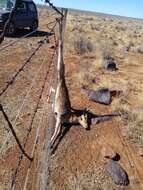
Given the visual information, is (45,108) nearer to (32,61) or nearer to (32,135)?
(32,135)

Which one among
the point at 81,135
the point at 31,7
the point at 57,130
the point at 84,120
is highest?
the point at 57,130

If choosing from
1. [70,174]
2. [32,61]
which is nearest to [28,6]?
[32,61]

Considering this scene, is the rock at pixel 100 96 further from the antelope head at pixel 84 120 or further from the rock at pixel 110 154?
the rock at pixel 110 154

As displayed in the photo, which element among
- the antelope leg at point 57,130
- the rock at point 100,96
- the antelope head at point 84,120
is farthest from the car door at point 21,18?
the antelope leg at point 57,130

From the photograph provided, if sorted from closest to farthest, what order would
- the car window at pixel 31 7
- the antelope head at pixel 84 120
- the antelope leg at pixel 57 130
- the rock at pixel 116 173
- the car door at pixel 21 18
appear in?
the rock at pixel 116 173 → the antelope leg at pixel 57 130 → the antelope head at pixel 84 120 → the car door at pixel 21 18 → the car window at pixel 31 7

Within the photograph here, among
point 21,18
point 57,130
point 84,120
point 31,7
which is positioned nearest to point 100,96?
point 84,120

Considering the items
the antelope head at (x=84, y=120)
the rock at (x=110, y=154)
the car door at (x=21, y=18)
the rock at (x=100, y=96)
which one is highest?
the antelope head at (x=84, y=120)

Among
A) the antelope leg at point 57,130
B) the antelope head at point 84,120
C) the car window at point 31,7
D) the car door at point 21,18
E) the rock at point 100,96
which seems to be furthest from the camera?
the car window at point 31,7

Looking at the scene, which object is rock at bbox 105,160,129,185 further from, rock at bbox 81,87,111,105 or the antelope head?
rock at bbox 81,87,111,105

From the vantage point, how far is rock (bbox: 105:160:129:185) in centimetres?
626

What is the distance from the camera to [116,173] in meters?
6.42

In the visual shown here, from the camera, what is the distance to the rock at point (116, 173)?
626cm

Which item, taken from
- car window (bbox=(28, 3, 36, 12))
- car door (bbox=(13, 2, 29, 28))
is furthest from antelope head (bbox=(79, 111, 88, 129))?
car window (bbox=(28, 3, 36, 12))

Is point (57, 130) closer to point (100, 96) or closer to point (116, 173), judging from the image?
point (116, 173)
